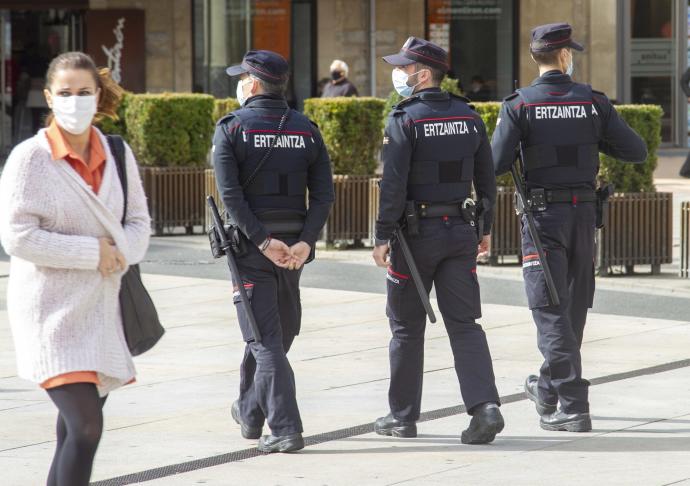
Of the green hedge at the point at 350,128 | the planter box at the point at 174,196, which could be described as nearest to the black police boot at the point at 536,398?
the green hedge at the point at 350,128

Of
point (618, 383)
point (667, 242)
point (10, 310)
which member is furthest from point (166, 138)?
point (10, 310)

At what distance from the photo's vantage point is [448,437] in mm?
6688

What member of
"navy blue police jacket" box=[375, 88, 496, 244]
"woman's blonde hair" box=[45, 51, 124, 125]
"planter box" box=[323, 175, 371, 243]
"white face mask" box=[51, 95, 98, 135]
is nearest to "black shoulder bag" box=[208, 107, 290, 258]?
"navy blue police jacket" box=[375, 88, 496, 244]

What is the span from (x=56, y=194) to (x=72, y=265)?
235 millimetres

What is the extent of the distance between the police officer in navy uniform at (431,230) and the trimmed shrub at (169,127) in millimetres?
9143

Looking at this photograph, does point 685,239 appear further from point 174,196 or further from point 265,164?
point 265,164

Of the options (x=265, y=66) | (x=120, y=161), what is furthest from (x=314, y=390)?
(x=120, y=161)

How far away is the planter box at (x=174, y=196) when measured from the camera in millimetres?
15461

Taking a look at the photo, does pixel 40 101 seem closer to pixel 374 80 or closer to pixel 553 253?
pixel 374 80

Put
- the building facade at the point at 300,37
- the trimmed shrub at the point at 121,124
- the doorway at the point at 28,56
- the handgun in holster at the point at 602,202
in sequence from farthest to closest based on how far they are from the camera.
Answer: the doorway at the point at 28,56 → the building facade at the point at 300,37 → the trimmed shrub at the point at 121,124 → the handgun in holster at the point at 602,202

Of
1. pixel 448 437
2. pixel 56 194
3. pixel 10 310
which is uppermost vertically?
pixel 56 194

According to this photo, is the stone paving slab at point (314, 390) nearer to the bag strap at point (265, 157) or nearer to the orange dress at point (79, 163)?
the bag strap at point (265, 157)

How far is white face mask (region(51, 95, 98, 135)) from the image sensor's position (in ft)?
15.6

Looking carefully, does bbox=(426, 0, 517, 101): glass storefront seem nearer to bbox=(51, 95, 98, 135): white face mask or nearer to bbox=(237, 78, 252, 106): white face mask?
bbox=(237, 78, 252, 106): white face mask
